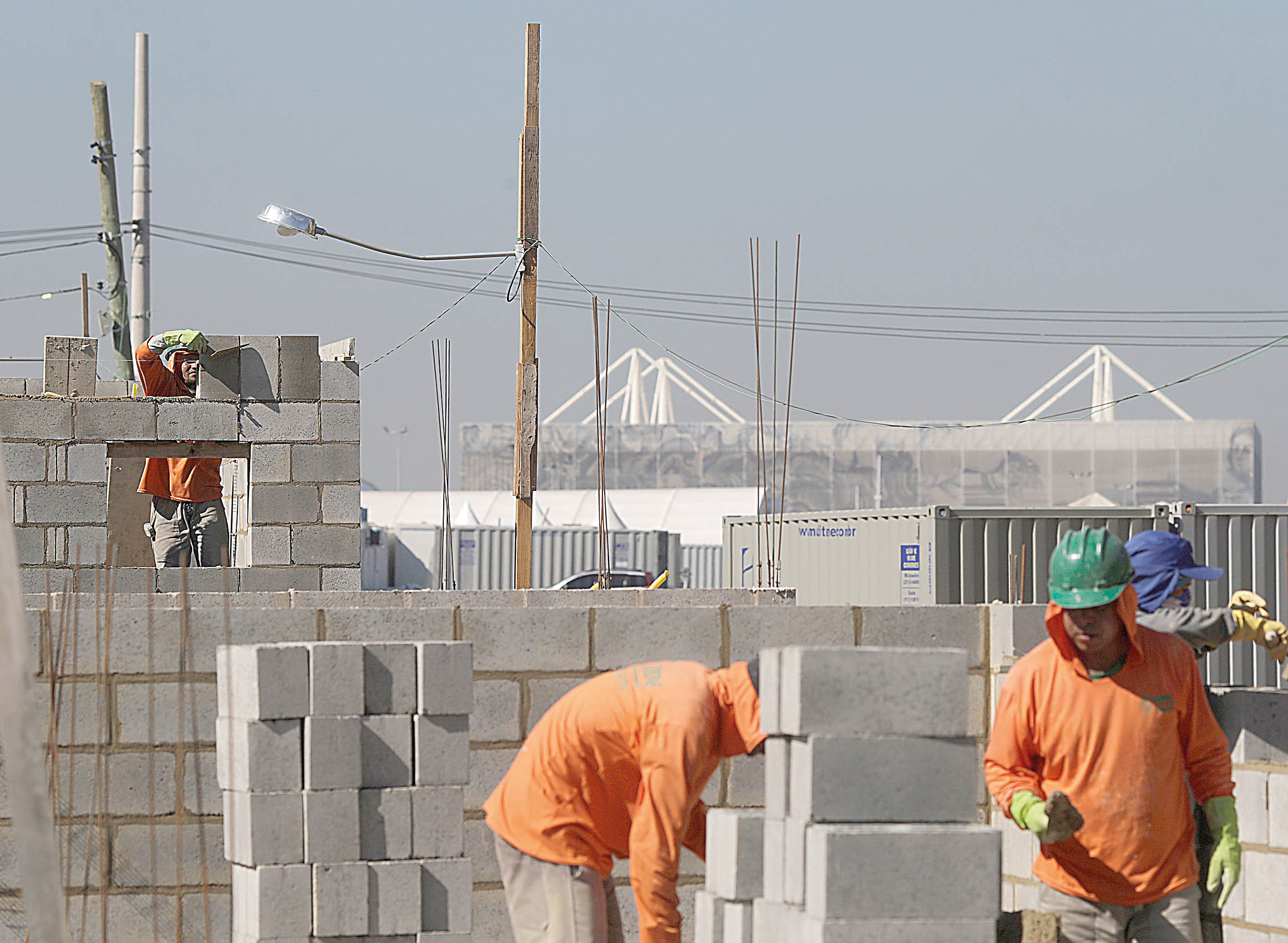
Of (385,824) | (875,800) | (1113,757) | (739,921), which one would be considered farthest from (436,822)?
(1113,757)

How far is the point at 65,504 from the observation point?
9.80m

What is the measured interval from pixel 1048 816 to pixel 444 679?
192 centimetres

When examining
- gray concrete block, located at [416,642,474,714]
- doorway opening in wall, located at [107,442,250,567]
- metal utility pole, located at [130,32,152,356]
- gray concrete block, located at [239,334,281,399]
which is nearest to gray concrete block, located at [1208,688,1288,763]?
gray concrete block, located at [416,642,474,714]

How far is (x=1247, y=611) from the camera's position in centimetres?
464

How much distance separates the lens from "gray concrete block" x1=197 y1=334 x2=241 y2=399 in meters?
9.91

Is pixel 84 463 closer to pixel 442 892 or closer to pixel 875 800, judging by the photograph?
pixel 442 892

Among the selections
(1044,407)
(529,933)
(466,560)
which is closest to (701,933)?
(529,933)

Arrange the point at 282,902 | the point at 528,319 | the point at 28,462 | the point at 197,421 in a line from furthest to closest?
the point at 528,319, the point at 197,421, the point at 28,462, the point at 282,902

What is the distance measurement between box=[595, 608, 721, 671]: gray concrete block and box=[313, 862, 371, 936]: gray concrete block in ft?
4.19

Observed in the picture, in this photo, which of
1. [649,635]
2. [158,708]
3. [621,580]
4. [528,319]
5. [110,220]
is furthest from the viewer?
[621,580]

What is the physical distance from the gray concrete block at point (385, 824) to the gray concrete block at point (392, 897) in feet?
0.11

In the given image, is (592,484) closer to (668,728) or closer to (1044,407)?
(1044,407)

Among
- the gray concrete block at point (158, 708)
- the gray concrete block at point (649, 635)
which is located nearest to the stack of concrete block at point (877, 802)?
the gray concrete block at point (649, 635)

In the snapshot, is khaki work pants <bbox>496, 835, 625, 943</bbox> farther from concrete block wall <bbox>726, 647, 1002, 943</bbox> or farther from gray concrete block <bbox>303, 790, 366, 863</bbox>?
gray concrete block <bbox>303, 790, 366, 863</bbox>
